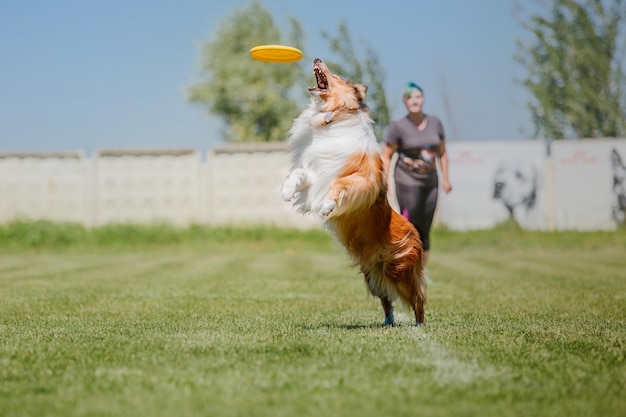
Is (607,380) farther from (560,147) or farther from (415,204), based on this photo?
(560,147)

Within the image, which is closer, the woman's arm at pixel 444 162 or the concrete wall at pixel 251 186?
the woman's arm at pixel 444 162

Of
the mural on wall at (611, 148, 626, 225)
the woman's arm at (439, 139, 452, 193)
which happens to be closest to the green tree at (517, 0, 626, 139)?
the mural on wall at (611, 148, 626, 225)

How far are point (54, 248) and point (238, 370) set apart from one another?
18.4 m

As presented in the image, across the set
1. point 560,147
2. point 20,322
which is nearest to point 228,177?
point 560,147

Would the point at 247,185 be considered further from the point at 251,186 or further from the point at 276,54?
the point at 276,54

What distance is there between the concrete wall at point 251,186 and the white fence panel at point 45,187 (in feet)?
0.10

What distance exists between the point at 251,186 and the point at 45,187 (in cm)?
603

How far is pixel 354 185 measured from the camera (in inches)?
235

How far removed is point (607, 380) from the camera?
425 centimetres

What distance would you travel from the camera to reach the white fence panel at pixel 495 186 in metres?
22.9

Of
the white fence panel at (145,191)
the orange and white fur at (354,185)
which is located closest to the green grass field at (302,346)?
the orange and white fur at (354,185)

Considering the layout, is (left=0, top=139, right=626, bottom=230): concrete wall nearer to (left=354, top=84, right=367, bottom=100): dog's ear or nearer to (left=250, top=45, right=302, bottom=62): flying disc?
(left=250, top=45, right=302, bottom=62): flying disc

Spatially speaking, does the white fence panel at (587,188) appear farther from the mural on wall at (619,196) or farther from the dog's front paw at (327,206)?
the dog's front paw at (327,206)

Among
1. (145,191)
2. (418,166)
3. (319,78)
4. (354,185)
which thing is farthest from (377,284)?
(145,191)
